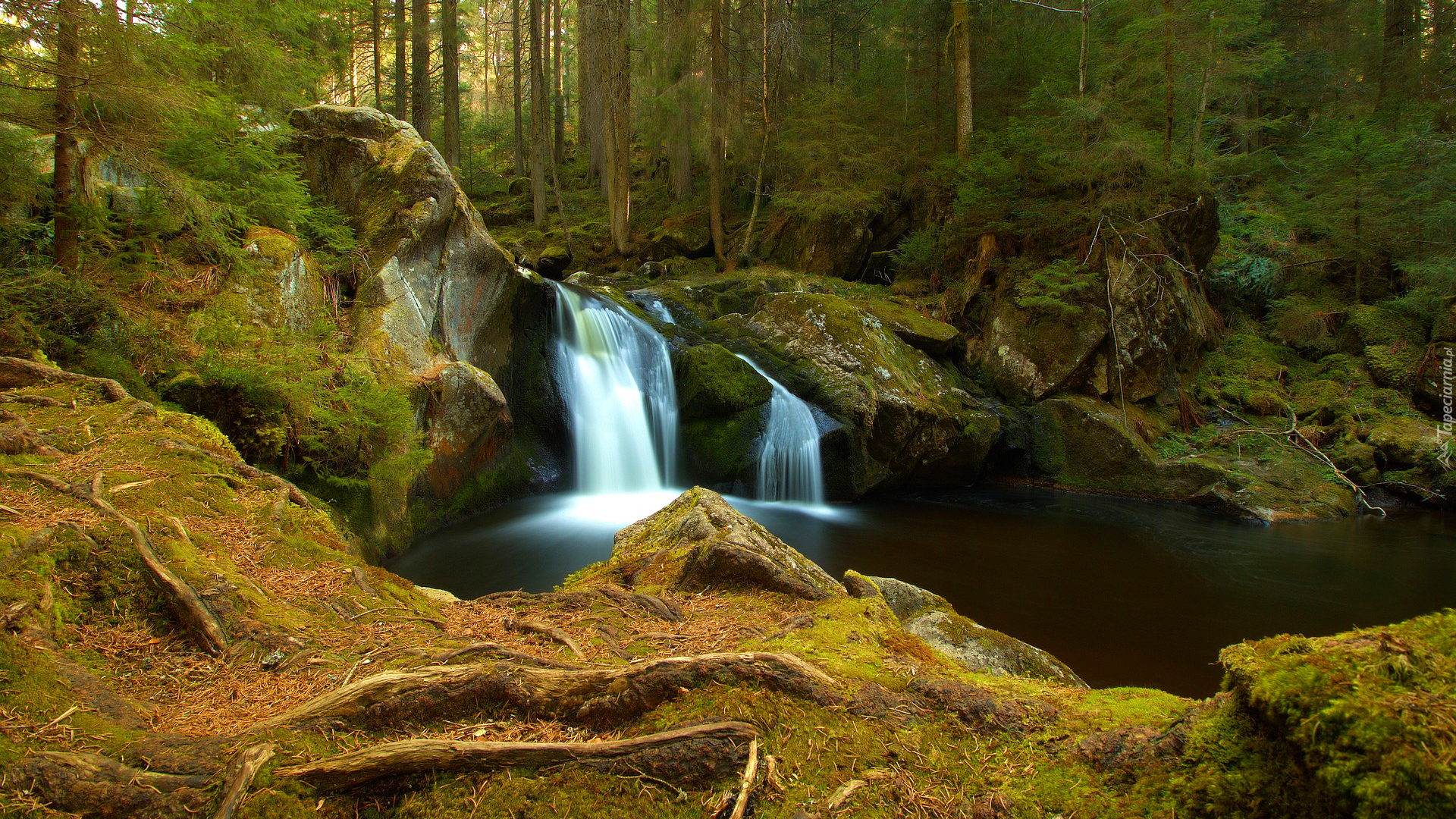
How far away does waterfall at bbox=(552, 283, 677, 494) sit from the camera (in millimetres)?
11383

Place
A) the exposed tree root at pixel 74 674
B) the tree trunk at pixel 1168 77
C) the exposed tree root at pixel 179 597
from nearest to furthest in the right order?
the exposed tree root at pixel 74 674 < the exposed tree root at pixel 179 597 < the tree trunk at pixel 1168 77

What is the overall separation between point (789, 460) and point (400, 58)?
769 inches

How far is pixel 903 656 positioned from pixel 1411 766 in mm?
1712

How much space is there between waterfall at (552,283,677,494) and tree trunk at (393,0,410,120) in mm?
12138

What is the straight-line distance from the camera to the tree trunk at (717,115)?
58.1 feet

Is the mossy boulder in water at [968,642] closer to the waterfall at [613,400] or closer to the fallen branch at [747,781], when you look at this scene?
the fallen branch at [747,781]

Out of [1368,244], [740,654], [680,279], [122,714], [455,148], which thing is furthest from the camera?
[455,148]

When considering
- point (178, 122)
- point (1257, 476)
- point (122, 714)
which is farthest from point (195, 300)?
point (1257, 476)

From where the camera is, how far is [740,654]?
220 cm

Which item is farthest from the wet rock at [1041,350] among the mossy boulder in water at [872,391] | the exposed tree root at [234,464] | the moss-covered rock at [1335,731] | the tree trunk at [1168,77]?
the moss-covered rock at [1335,731]

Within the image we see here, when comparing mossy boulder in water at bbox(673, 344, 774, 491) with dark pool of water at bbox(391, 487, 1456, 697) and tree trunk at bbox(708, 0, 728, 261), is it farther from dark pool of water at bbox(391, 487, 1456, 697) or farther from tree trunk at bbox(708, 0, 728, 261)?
tree trunk at bbox(708, 0, 728, 261)

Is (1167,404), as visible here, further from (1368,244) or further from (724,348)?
Answer: (724,348)

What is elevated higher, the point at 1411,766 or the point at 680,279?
the point at 680,279

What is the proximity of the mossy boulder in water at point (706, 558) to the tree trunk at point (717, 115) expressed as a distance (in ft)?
50.4
